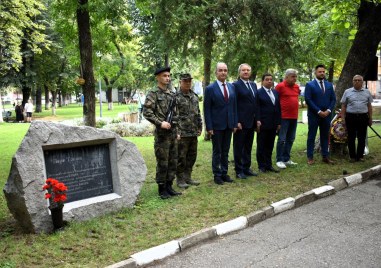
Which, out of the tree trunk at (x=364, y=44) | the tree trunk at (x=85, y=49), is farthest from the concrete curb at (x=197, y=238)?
the tree trunk at (x=364, y=44)

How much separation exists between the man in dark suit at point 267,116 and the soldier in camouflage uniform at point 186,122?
1.49m

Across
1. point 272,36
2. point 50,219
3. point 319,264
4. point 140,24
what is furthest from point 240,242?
point 140,24

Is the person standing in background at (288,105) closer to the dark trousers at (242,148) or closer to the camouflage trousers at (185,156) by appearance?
the dark trousers at (242,148)

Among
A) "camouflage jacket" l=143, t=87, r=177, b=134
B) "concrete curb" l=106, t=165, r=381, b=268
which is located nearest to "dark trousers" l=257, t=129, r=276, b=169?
"concrete curb" l=106, t=165, r=381, b=268

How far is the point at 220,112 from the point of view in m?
7.06

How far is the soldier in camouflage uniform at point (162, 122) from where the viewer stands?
20.1 feet

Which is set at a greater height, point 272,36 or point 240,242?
point 272,36

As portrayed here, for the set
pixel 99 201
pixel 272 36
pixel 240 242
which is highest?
pixel 272 36

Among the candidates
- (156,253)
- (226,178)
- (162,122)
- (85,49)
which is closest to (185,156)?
(226,178)

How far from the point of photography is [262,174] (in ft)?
26.2

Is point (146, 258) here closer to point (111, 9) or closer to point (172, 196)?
point (172, 196)

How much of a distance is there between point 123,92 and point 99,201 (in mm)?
72120

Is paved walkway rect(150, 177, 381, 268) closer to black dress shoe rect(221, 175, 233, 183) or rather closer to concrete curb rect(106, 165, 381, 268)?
concrete curb rect(106, 165, 381, 268)

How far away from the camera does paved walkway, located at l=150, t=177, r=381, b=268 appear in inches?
168
